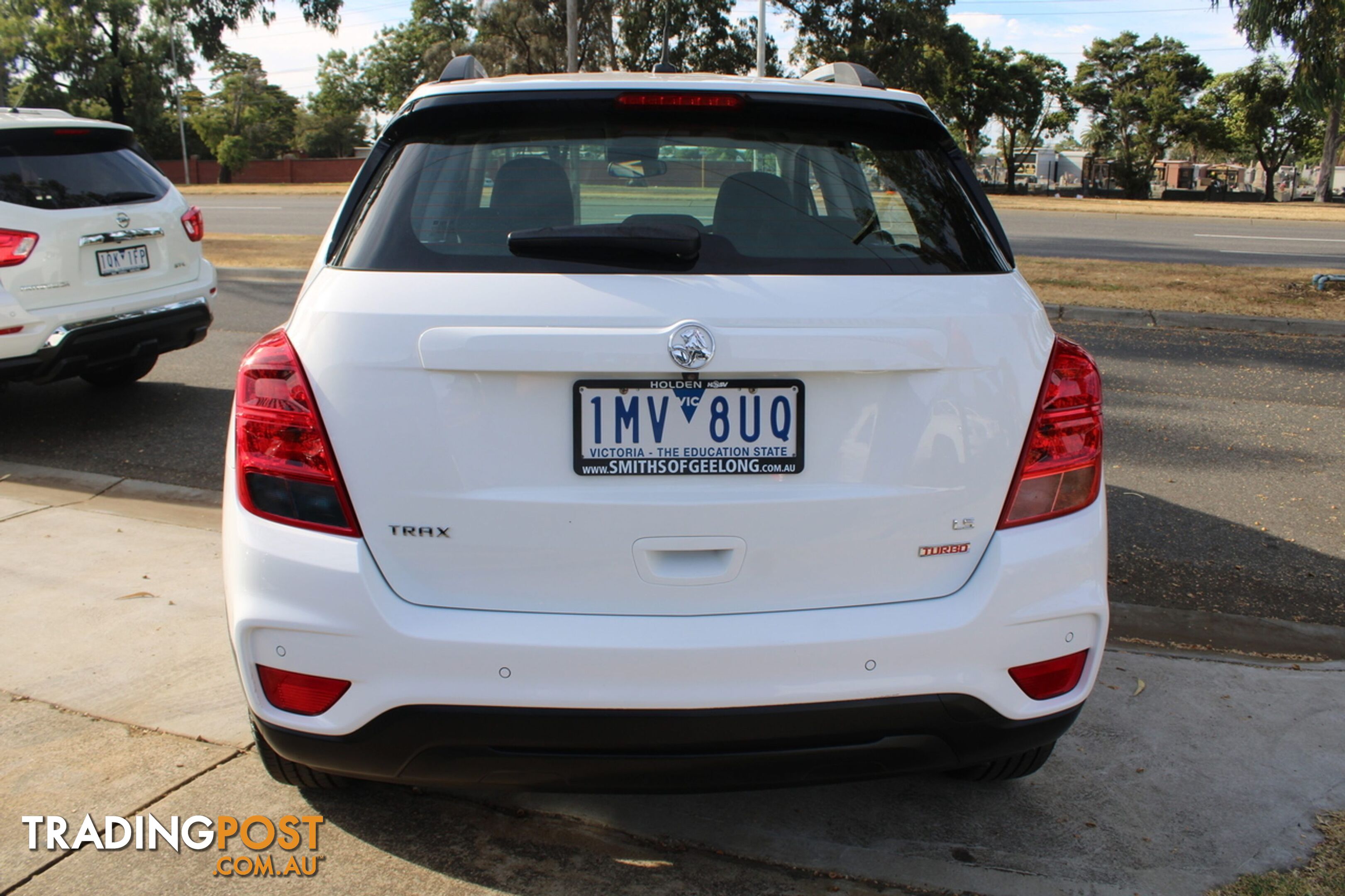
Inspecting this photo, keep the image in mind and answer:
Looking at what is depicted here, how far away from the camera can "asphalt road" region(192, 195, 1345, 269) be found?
15.8m

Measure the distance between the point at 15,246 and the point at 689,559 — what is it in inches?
209

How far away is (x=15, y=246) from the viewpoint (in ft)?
19.0

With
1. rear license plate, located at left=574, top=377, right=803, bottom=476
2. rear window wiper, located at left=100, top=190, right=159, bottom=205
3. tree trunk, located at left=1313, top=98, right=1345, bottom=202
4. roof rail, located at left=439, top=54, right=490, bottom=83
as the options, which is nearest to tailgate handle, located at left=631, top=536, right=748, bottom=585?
rear license plate, located at left=574, top=377, right=803, bottom=476

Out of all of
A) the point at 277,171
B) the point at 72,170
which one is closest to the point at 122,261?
the point at 72,170

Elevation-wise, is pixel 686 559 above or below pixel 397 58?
below

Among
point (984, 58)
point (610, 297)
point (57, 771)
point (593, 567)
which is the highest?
point (984, 58)

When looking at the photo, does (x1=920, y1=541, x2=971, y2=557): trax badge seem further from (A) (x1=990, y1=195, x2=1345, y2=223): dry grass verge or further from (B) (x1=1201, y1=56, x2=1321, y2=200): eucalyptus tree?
(B) (x1=1201, y1=56, x2=1321, y2=200): eucalyptus tree

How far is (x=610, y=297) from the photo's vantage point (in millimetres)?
2006

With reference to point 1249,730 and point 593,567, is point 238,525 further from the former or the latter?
point 1249,730

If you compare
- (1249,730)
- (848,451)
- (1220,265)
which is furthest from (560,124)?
(1220,265)

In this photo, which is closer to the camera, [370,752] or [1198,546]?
[370,752]

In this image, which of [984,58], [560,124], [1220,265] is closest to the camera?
[560,124]

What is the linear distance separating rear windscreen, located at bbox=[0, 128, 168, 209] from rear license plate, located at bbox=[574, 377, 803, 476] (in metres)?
5.22

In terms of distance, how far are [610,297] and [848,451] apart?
53 cm
